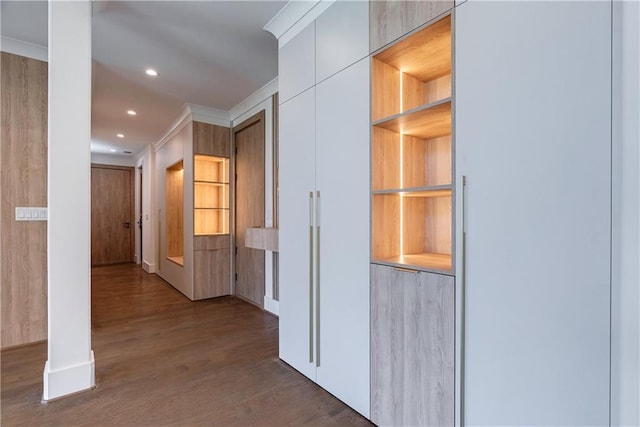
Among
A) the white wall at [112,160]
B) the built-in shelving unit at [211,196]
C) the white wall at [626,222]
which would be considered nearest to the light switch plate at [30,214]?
the built-in shelving unit at [211,196]

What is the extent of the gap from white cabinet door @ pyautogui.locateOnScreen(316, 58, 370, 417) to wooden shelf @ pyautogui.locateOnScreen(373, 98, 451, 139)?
18 cm

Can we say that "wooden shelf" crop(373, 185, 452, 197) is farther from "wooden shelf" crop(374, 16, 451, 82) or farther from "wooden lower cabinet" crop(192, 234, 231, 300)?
"wooden lower cabinet" crop(192, 234, 231, 300)

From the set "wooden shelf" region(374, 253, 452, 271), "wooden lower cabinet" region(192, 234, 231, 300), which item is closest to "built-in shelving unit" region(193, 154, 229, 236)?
"wooden lower cabinet" region(192, 234, 231, 300)

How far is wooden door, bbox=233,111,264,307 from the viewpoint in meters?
3.94

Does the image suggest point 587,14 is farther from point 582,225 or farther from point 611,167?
point 582,225

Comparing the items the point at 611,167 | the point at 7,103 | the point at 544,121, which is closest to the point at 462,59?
the point at 544,121

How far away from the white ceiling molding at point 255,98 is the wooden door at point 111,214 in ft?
16.0

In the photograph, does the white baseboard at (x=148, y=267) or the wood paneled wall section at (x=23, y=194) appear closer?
the wood paneled wall section at (x=23, y=194)

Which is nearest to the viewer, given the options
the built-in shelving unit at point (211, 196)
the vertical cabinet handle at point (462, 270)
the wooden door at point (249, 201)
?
the vertical cabinet handle at point (462, 270)

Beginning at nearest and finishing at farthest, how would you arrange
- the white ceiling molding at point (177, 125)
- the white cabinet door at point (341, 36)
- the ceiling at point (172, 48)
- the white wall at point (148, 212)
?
the white cabinet door at point (341, 36)
the ceiling at point (172, 48)
the white ceiling molding at point (177, 125)
the white wall at point (148, 212)

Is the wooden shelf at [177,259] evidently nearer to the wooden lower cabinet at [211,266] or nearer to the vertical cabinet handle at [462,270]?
the wooden lower cabinet at [211,266]

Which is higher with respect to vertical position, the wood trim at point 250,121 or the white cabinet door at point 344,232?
the wood trim at point 250,121

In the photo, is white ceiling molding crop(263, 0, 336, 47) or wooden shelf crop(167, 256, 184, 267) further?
wooden shelf crop(167, 256, 184, 267)

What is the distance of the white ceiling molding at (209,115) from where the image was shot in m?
4.29
